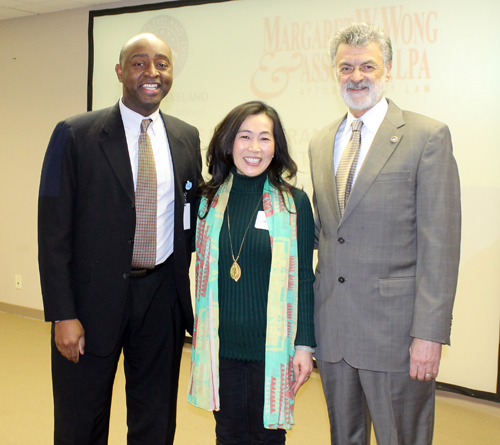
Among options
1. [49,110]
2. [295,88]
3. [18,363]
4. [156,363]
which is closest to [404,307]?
[156,363]

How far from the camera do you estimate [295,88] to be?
3.85 metres

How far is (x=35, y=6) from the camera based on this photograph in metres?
4.82

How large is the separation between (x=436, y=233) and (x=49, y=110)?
453cm

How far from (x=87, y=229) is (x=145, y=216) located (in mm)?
229

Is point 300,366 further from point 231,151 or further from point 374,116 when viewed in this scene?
point 374,116

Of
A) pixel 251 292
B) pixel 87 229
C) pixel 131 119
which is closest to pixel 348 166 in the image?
pixel 251 292

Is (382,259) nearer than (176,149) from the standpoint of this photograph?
Yes

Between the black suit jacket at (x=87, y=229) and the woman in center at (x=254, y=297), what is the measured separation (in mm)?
346

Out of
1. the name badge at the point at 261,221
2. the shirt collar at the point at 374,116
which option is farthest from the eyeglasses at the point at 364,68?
the name badge at the point at 261,221

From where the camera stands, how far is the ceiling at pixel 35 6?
4.66 metres

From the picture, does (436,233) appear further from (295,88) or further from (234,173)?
(295,88)

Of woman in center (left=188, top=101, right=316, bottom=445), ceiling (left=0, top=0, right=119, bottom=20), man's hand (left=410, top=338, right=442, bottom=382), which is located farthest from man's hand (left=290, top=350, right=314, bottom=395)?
ceiling (left=0, top=0, right=119, bottom=20)

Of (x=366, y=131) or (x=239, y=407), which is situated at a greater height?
(x=366, y=131)

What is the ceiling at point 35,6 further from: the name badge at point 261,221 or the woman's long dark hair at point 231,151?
the name badge at point 261,221
